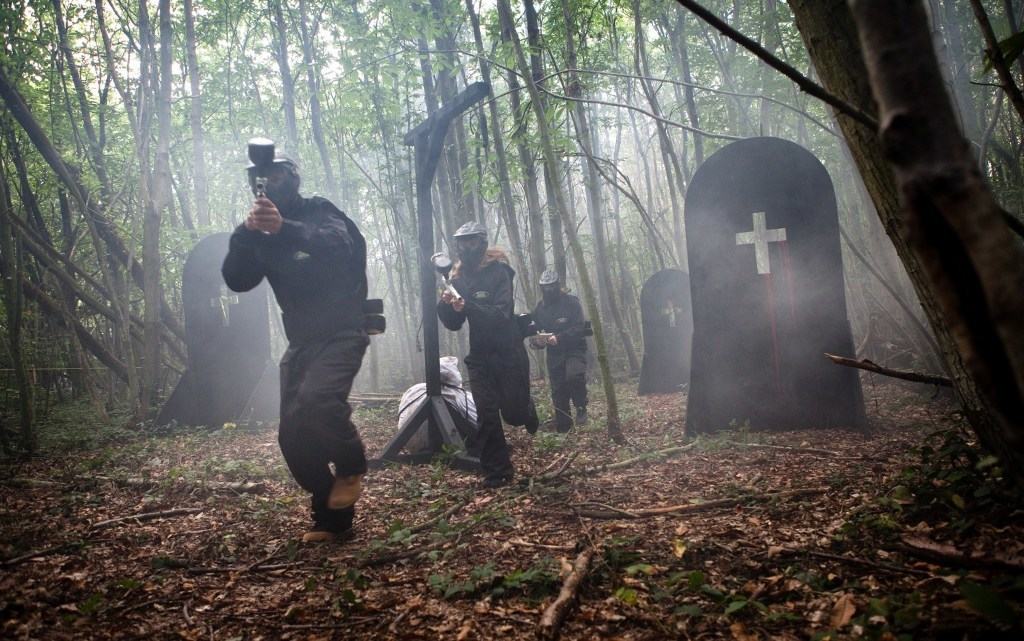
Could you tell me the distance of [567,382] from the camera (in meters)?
7.90

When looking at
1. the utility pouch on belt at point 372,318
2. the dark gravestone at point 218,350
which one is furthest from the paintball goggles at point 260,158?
the dark gravestone at point 218,350

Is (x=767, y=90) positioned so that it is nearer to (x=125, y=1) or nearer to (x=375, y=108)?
(x=375, y=108)

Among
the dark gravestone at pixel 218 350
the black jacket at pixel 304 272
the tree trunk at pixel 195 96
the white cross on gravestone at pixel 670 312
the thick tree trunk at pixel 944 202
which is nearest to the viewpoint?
the thick tree trunk at pixel 944 202

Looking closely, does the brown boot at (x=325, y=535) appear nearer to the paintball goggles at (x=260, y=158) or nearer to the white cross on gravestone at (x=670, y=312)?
the paintball goggles at (x=260, y=158)

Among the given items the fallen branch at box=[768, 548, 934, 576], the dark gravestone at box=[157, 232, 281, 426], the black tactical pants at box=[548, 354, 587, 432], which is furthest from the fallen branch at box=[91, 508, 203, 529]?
the dark gravestone at box=[157, 232, 281, 426]

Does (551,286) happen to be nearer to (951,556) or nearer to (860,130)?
(860,130)

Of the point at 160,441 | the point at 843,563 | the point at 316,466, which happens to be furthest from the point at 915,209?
the point at 160,441

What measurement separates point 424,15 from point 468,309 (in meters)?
6.84

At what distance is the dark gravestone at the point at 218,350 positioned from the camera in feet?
27.5

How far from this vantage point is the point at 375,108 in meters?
13.0

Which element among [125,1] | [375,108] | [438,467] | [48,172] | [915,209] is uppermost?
[125,1]

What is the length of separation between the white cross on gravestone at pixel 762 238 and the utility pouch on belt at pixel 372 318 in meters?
3.59

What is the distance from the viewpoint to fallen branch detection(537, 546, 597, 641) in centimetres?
206

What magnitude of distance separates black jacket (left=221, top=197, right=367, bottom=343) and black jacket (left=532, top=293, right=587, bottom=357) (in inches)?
179
